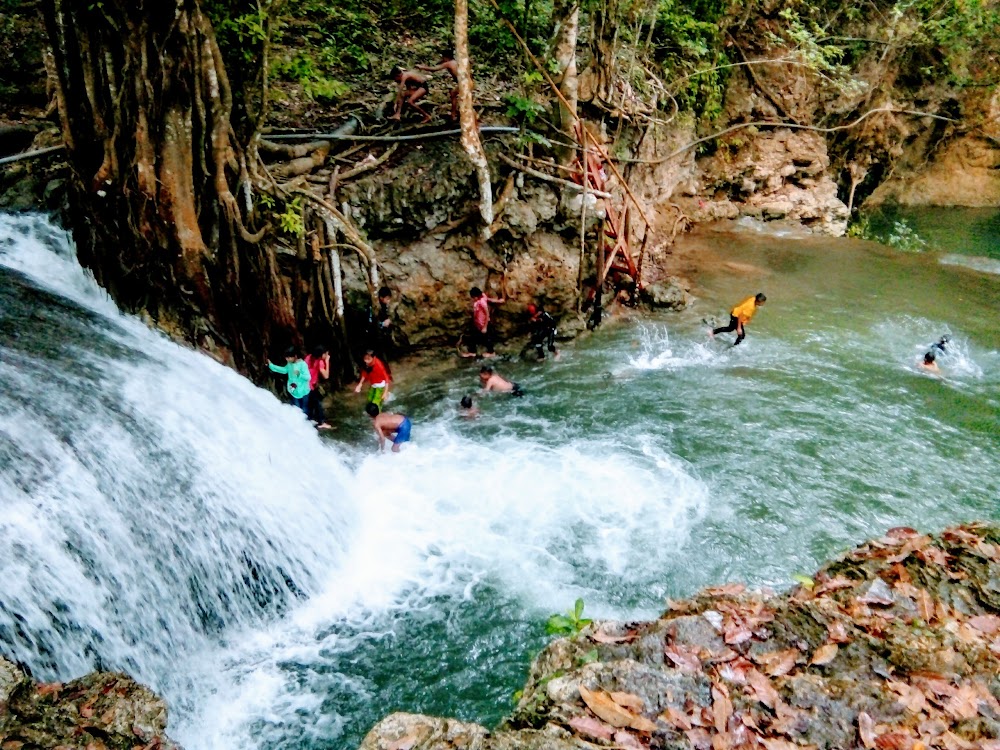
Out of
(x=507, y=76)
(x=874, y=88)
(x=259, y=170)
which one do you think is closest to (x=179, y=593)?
(x=259, y=170)

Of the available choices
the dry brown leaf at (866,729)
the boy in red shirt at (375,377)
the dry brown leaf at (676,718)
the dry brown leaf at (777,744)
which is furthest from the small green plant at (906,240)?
the dry brown leaf at (676,718)

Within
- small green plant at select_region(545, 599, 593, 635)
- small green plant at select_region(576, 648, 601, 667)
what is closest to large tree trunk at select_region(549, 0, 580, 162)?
small green plant at select_region(545, 599, 593, 635)

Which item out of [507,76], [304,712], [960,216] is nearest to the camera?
[304,712]

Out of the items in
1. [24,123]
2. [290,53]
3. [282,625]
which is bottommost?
[282,625]

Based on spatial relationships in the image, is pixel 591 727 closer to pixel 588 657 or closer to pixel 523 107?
pixel 588 657

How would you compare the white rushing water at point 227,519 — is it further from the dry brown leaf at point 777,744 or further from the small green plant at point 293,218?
the dry brown leaf at point 777,744

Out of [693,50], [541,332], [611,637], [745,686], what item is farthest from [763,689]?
[693,50]

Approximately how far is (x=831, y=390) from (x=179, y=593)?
8.23 m

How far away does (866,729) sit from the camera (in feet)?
9.07

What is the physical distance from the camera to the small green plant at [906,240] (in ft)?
50.7

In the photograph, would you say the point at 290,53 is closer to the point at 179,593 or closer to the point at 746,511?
the point at 179,593

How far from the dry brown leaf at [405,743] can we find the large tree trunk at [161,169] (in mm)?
5855

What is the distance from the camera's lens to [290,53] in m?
11.2

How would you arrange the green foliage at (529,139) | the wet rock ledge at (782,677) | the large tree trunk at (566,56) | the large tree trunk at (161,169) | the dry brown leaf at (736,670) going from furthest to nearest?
the green foliage at (529,139), the large tree trunk at (566,56), the large tree trunk at (161,169), the dry brown leaf at (736,670), the wet rock ledge at (782,677)
